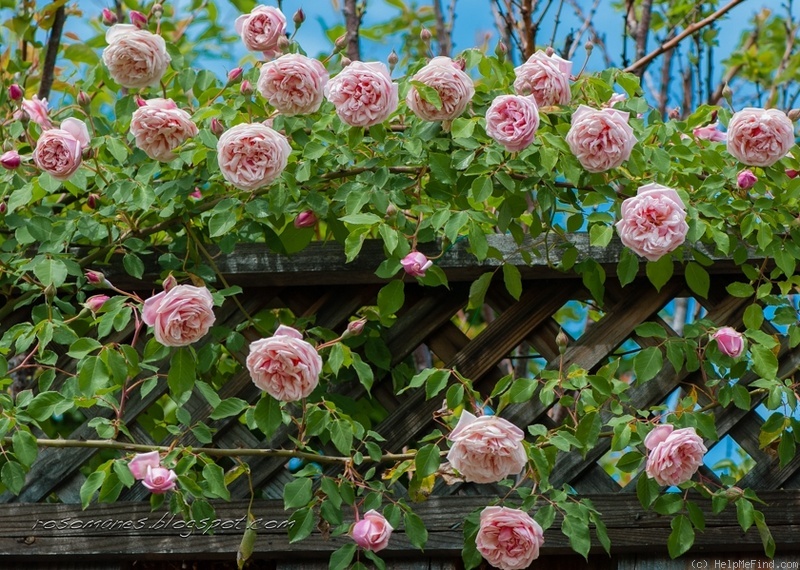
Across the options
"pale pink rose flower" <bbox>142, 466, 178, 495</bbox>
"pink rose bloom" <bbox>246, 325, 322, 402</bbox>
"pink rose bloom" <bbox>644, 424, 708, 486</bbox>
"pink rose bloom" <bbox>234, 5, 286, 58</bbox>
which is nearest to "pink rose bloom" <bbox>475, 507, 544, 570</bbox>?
"pink rose bloom" <bbox>644, 424, 708, 486</bbox>

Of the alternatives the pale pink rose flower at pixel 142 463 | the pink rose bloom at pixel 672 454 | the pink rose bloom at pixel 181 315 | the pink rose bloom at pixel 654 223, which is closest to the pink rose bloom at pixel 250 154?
the pink rose bloom at pixel 181 315

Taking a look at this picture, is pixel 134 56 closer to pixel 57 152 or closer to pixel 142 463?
pixel 57 152

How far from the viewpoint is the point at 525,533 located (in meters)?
1.66

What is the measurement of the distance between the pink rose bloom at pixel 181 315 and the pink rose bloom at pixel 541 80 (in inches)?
25.4

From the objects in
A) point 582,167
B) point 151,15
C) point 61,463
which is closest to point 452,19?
point 151,15

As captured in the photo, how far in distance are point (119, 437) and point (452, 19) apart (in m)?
1.58

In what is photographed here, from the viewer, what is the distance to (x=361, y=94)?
1.72 metres

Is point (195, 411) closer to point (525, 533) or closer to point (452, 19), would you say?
point (525, 533)

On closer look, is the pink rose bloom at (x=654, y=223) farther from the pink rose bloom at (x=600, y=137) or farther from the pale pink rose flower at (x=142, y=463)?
the pale pink rose flower at (x=142, y=463)

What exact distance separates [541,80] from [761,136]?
0.38 metres

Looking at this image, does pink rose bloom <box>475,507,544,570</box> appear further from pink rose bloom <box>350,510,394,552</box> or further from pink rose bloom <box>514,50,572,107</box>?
pink rose bloom <box>514,50,572,107</box>

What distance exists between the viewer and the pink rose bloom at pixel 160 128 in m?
1.79

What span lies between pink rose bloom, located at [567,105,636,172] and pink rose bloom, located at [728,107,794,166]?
0.21 m

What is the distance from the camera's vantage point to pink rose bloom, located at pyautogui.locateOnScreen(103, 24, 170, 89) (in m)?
1.82
